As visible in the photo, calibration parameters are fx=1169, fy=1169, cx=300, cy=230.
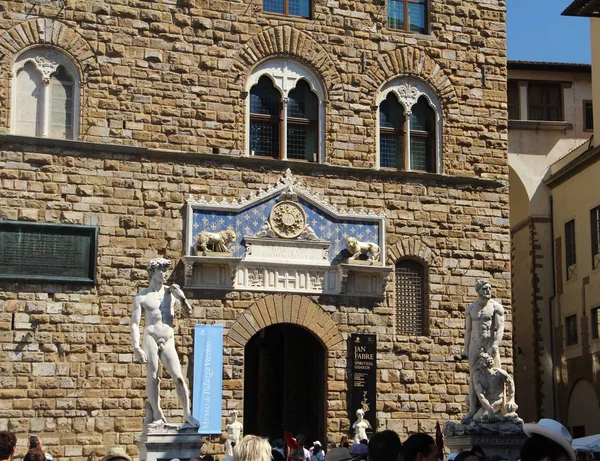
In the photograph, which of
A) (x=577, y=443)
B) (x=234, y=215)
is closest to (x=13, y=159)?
(x=234, y=215)

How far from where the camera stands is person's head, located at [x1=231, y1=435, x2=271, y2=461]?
7152 millimetres

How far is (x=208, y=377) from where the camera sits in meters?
21.3

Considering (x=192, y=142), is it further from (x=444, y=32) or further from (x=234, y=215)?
(x=444, y=32)

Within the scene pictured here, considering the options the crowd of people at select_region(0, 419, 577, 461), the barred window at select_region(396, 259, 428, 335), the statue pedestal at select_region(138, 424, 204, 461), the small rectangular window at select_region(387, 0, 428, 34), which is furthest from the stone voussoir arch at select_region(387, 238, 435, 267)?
the crowd of people at select_region(0, 419, 577, 461)

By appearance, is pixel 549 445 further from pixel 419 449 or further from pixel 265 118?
pixel 265 118

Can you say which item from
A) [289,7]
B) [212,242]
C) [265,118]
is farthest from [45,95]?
[289,7]

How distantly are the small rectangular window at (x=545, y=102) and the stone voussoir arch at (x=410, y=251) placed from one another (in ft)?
38.1

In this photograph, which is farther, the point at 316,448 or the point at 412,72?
the point at 412,72

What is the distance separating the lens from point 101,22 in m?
21.8

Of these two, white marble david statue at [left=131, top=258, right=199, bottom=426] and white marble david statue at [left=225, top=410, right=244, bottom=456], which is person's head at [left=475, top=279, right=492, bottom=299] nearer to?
white marble david statue at [left=131, top=258, right=199, bottom=426]

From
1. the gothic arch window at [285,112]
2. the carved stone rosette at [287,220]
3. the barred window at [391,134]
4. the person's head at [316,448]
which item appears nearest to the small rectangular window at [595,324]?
the barred window at [391,134]

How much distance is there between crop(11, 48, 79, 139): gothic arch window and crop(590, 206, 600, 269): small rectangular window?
1403 cm

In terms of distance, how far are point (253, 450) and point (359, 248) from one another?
15322 mm

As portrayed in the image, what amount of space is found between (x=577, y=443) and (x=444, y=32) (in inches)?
348
